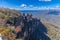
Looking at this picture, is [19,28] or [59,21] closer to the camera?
[19,28]

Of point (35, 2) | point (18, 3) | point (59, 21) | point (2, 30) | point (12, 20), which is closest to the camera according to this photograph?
point (2, 30)

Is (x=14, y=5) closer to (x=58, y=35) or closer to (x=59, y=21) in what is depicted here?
(x=58, y=35)

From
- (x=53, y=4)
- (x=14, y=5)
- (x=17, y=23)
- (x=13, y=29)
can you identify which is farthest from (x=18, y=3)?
(x=13, y=29)

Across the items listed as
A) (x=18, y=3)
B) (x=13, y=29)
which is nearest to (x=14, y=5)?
(x=18, y=3)

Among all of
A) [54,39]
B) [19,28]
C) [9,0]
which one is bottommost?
[54,39]

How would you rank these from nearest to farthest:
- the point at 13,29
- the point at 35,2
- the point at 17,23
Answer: the point at 13,29, the point at 17,23, the point at 35,2

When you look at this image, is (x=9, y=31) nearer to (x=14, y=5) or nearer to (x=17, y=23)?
(x=17, y=23)

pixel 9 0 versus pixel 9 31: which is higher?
pixel 9 0

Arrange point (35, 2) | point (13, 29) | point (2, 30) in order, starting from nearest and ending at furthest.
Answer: point (2, 30) → point (13, 29) → point (35, 2)

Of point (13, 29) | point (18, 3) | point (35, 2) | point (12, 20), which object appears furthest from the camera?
point (35, 2)
